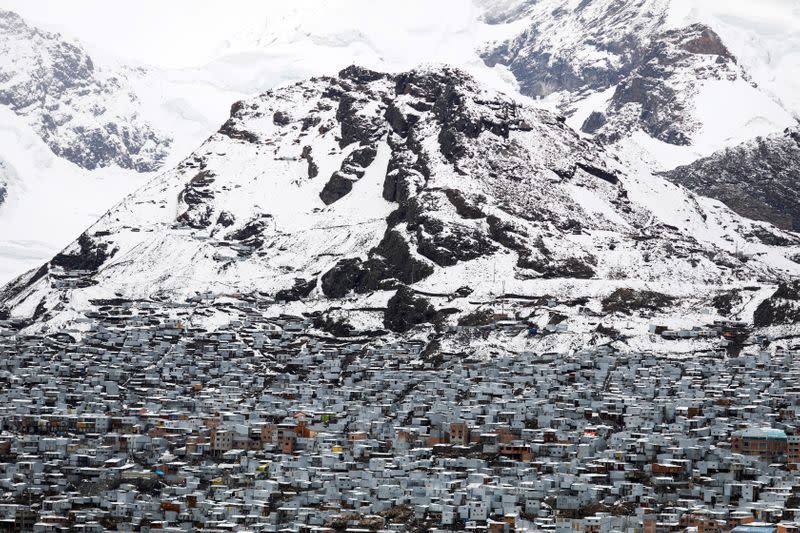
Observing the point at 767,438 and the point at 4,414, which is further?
the point at 4,414

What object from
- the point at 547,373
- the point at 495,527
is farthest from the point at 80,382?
the point at 495,527

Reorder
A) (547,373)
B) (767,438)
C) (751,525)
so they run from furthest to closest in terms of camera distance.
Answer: (547,373)
(767,438)
(751,525)

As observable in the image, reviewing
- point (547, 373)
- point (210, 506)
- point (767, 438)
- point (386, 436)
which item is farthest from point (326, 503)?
point (547, 373)

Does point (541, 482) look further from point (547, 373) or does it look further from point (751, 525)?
point (547, 373)

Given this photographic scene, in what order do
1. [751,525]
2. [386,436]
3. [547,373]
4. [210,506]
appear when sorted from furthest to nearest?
[547,373]
[386,436]
[210,506]
[751,525]

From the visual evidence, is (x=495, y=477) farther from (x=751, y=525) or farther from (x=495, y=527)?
(x=751, y=525)

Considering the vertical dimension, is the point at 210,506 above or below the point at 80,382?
below

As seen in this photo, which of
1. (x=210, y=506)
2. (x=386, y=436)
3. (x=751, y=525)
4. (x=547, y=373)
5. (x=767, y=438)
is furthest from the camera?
(x=547, y=373)

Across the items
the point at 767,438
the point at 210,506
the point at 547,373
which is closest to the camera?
the point at 210,506

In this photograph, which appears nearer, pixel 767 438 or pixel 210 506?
pixel 210 506
